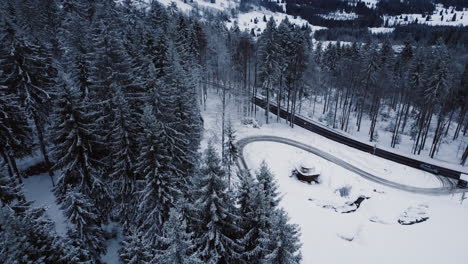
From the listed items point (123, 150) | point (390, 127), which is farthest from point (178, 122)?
point (390, 127)

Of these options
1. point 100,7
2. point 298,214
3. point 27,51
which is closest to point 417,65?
point 298,214

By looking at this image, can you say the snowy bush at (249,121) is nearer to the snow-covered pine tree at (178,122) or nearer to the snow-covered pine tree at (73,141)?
the snow-covered pine tree at (178,122)

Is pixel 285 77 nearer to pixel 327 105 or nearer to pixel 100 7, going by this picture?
pixel 327 105

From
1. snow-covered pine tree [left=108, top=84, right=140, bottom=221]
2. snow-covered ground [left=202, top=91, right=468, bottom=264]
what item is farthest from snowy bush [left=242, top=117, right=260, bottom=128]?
snow-covered pine tree [left=108, top=84, right=140, bottom=221]

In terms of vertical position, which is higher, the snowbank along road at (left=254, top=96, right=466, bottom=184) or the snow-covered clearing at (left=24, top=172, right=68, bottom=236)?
the snow-covered clearing at (left=24, top=172, right=68, bottom=236)

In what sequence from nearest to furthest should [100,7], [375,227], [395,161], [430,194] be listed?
[375,227] < [430,194] < [100,7] < [395,161]

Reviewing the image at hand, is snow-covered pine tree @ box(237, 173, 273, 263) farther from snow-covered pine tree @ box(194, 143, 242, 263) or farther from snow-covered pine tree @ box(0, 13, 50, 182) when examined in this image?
snow-covered pine tree @ box(0, 13, 50, 182)

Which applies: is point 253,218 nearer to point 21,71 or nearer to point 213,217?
point 213,217
